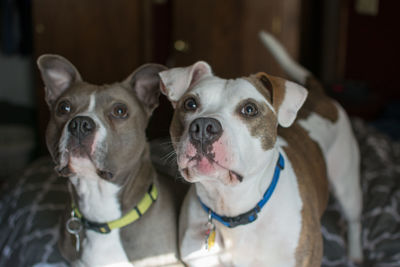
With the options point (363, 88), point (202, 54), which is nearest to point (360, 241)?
point (363, 88)

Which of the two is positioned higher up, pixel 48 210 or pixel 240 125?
pixel 240 125

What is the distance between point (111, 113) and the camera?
2.07 metres

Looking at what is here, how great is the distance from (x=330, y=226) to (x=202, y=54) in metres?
3.38

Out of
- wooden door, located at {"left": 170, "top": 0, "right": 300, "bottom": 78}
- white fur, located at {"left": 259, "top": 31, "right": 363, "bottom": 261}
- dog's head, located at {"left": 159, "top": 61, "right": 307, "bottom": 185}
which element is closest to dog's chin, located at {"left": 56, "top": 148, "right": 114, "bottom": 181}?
dog's head, located at {"left": 159, "top": 61, "right": 307, "bottom": 185}

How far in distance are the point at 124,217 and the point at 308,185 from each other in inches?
36.6

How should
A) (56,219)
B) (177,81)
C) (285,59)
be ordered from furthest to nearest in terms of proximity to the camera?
(285,59) < (56,219) < (177,81)

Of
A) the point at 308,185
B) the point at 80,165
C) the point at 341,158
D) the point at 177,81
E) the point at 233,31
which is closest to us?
the point at 80,165

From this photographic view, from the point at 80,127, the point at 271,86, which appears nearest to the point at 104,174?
the point at 80,127

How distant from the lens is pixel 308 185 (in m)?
2.23

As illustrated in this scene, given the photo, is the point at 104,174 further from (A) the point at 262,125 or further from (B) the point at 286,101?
(B) the point at 286,101

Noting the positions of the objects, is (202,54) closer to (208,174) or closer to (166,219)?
(166,219)

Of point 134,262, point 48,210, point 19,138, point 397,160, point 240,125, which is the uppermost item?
point 240,125

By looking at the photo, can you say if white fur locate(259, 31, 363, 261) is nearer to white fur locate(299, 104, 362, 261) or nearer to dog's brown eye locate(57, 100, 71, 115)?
white fur locate(299, 104, 362, 261)

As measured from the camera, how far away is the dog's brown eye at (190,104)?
1886 mm
